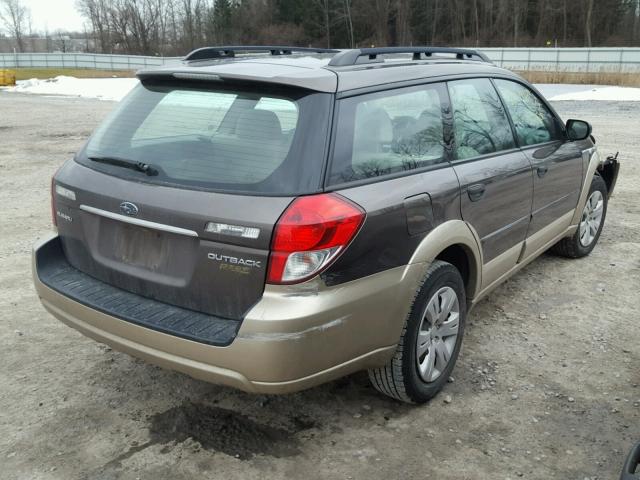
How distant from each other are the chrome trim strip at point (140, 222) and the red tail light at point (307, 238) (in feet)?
1.30

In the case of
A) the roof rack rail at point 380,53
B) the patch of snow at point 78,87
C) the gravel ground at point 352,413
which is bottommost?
the gravel ground at point 352,413

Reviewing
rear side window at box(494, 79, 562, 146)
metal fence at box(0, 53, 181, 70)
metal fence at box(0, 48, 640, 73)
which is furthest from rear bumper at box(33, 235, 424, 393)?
metal fence at box(0, 53, 181, 70)

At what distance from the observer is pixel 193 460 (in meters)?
2.91

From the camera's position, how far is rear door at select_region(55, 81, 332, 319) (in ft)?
8.71

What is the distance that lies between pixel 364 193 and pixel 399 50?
1230 mm

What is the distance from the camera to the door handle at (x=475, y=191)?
3.47 metres

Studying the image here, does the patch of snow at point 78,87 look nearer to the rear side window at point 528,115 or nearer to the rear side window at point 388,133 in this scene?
the rear side window at point 528,115

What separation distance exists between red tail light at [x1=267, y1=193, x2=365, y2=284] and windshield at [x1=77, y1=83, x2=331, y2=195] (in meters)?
0.10

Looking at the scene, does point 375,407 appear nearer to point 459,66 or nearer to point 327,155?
point 327,155

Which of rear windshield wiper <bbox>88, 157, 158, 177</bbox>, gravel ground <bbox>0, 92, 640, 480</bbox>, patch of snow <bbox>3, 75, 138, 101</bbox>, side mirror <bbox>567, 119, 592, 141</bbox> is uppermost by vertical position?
rear windshield wiper <bbox>88, 157, 158, 177</bbox>

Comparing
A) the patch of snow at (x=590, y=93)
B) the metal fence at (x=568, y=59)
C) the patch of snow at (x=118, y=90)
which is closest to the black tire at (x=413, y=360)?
the patch of snow at (x=590, y=93)

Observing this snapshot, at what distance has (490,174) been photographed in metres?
3.69

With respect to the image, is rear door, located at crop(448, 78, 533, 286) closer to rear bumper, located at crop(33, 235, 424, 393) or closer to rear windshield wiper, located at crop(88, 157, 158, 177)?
rear bumper, located at crop(33, 235, 424, 393)

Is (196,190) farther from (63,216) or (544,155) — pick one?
(544,155)
